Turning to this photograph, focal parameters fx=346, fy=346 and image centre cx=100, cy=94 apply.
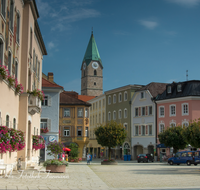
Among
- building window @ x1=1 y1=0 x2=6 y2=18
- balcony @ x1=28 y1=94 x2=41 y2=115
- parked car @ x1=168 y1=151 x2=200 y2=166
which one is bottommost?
parked car @ x1=168 y1=151 x2=200 y2=166

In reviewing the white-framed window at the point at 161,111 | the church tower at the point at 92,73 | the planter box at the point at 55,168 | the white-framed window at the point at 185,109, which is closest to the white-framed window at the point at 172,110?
the white-framed window at the point at 161,111

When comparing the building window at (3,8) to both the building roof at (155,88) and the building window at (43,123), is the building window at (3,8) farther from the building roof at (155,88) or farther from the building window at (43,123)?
the building roof at (155,88)

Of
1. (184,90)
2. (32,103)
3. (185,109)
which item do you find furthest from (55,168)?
(184,90)

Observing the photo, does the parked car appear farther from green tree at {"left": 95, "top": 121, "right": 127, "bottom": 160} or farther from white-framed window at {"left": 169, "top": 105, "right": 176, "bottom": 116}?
white-framed window at {"left": 169, "top": 105, "right": 176, "bottom": 116}

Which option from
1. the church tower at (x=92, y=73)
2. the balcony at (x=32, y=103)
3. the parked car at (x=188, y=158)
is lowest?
the parked car at (x=188, y=158)

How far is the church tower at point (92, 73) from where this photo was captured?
5781 inches

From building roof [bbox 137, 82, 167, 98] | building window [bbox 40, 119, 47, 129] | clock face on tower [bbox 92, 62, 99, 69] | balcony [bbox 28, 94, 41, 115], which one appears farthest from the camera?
clock face on tower [bbox 92, 62, 99, 69]

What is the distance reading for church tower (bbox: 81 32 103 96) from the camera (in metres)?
147

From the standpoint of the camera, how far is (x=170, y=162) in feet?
131

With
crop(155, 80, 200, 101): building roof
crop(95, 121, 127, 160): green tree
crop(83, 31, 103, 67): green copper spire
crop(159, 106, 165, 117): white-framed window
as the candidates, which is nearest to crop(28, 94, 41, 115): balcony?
crop(95, 121, 127, 160): green tree

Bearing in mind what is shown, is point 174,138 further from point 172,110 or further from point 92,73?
point 92,73

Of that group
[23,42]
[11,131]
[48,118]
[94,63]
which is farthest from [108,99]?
[94,63]

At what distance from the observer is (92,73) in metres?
152

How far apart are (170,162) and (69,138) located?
24.7 m
